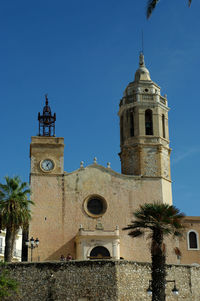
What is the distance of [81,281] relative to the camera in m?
31.5

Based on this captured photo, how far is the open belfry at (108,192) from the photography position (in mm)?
44594

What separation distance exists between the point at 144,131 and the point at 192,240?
34.5 feet

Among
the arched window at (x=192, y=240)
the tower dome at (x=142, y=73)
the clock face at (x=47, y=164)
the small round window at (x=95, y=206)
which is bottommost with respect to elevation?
the arched window at (x=192, y=240)

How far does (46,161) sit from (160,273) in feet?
69.6

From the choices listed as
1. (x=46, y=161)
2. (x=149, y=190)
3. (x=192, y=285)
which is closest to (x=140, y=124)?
(x=149, y=190)

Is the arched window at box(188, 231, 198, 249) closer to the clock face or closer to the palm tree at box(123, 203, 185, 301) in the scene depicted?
the clock face

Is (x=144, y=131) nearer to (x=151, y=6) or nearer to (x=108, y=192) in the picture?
(x=108, y=192)

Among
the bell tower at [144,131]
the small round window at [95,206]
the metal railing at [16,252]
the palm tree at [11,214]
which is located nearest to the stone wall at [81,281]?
the palm tree at [11,214]

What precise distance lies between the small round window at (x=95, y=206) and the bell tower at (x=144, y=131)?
4263mm

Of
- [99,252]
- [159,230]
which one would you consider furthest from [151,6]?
[99,252]

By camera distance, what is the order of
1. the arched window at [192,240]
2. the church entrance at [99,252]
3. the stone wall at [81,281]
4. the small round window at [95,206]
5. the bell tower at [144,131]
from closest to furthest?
the stone wall at [81,281]
the church entrance at [99,252]
the small round window at [95,206]
the arched window at [192,240]
the bell tower at [144,131]

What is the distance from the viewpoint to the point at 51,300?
102 ft

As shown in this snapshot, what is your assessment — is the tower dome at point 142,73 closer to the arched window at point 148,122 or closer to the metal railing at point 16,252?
the arched window at point 148,122

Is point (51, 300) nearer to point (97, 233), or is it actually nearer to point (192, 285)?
point (192, 285)
